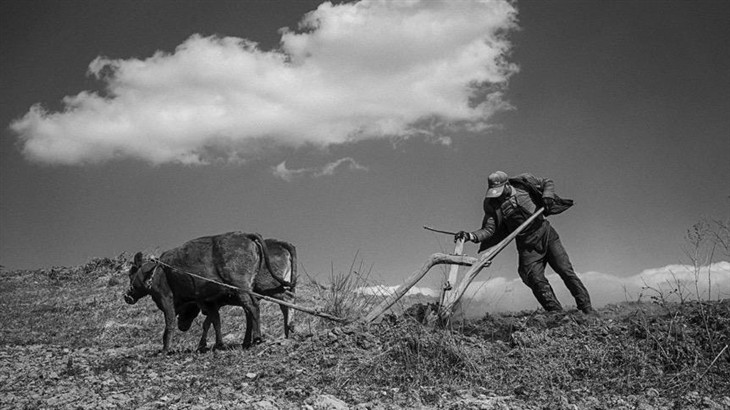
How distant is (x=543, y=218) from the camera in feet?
28.5

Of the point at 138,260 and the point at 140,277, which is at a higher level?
the point at 138,260

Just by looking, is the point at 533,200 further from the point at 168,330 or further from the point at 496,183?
the point at 168,330

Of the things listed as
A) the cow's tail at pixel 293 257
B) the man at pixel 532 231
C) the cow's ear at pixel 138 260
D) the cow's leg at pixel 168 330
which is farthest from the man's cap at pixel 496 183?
the cow's ear at pixel 138 260

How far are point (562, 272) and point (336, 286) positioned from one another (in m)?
3.16

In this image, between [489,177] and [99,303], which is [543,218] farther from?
[99,303]

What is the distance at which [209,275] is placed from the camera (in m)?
8.82

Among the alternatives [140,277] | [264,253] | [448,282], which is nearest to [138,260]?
[140,277]

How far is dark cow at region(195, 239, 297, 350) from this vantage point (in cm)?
927

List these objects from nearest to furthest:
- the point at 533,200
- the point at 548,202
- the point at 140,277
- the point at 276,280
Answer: the point at 548,202, the point at 533,200, the point at 276,280, the point at 140,277

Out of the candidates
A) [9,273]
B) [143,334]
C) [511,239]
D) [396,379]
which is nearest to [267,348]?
[396,379]

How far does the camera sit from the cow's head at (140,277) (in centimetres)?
930

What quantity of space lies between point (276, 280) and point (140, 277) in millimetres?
2068

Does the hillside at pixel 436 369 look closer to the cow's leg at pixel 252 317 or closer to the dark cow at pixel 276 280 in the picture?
the cow's leg at pixel 252 317

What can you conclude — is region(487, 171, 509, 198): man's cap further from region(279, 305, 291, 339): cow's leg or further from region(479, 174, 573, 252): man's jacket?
region(279, 305, 291, 339): cow's leg
